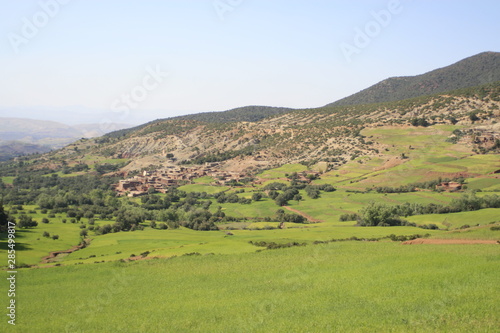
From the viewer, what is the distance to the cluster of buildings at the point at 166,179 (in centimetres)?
13175

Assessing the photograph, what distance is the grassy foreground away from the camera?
73.0 feet

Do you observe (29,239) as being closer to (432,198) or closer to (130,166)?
(432,198)

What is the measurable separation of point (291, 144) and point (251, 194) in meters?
60.8

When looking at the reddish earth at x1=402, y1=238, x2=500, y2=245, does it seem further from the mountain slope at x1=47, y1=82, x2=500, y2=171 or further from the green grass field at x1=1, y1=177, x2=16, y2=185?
the green grass field at x1=1, y1=177, x2=16, y2=185

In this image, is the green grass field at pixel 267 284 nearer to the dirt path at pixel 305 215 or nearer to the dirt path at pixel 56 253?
the dirt path at pixel 56 253

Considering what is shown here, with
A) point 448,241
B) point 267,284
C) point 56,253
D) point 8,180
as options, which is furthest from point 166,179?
point 267,284

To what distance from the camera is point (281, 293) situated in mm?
29172

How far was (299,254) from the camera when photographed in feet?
141

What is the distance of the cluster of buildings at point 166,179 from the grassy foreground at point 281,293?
296 ft

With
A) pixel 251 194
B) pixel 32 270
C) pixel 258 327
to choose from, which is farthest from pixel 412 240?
pixel 251 194

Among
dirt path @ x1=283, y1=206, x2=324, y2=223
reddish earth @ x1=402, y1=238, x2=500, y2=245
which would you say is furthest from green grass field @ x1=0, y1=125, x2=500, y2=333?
dirt path @ x1=283, y1=206, x2=324, y2=223

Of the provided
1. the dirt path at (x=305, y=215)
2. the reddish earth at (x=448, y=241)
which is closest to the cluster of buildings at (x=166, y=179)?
the dirt path at (x=305, y=215)

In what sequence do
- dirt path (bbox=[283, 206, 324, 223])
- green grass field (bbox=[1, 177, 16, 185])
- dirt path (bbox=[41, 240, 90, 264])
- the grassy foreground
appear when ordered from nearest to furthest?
the grassy foreground → dirt path (bbox=[41, 240, 90, 264]) → dirt path (bbox=[283, 206, 324, 223]) → green grass field (bbox=[1, 177, 16, 185])

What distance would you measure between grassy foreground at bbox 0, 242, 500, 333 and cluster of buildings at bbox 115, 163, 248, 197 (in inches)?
3554
